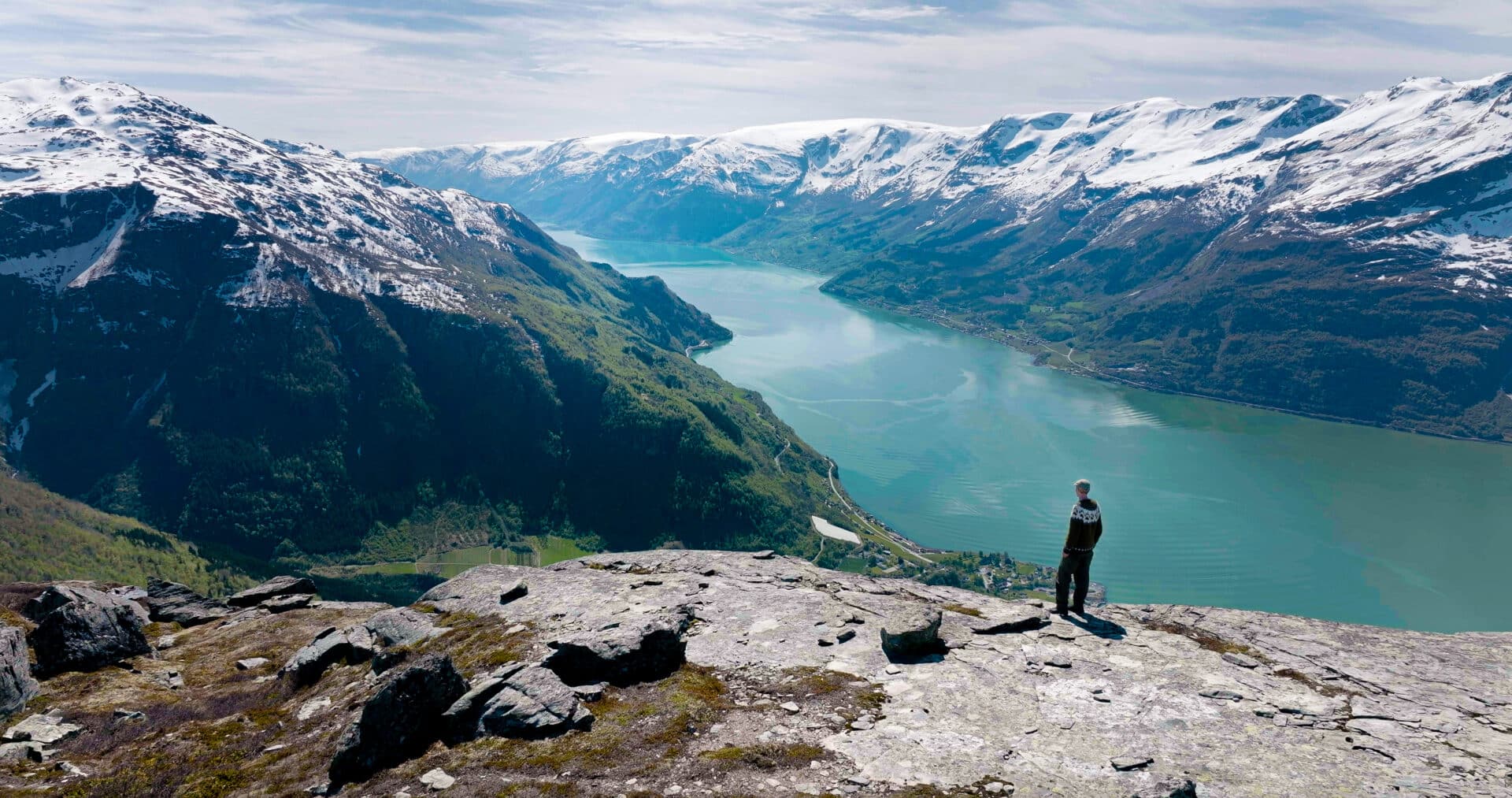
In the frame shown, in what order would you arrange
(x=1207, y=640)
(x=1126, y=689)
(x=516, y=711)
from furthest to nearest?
(x=1207, y=640), (x=1126, y=689), (x=516, y=711)

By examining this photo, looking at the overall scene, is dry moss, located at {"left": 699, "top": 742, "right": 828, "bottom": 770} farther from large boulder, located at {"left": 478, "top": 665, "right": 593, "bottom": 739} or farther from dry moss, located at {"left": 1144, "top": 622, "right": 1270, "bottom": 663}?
dry moss, located at {"left": 1144, "top": 622, "right": 1270, "bottom": 663}

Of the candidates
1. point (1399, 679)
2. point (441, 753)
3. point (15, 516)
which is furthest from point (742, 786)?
point (15, 516)

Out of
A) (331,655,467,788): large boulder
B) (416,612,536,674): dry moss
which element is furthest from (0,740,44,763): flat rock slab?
(331,655,467,788): large boulder

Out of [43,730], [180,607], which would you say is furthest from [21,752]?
[180,607]

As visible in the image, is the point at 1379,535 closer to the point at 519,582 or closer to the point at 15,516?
the point at 519,582

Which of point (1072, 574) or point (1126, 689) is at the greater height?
point (1072, 574)

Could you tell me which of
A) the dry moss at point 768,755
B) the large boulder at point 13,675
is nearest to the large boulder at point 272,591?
the large boulder at point 13,675

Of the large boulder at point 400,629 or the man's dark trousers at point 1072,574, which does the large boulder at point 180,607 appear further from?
the man's dark trousers at point 1072,574

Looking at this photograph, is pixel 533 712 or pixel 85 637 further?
pixel 85 637

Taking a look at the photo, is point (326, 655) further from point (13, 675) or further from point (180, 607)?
point (180, 607)
